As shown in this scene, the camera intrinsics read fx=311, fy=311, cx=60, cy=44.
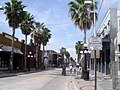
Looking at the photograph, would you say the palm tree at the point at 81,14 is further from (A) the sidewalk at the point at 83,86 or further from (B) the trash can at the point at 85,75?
(A) the sidewalk at the point at 83,86

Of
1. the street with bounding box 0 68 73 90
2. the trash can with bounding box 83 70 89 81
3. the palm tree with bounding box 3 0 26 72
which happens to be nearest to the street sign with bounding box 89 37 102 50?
the street with bounding box 0 68 73 90

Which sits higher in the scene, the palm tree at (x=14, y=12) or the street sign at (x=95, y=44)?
the palm tree at (x=14, y=12)

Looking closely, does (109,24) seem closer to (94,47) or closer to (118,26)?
(118,26)

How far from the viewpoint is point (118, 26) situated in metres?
41.2

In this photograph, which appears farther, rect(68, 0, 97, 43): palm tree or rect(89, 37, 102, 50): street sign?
rect(68, 0, 97, 43): palm tree

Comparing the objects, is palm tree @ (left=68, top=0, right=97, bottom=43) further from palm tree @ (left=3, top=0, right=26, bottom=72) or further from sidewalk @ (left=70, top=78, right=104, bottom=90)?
palm tree @ (left=3, top=0, right=26, bottom=72)

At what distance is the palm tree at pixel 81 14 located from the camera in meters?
37.3

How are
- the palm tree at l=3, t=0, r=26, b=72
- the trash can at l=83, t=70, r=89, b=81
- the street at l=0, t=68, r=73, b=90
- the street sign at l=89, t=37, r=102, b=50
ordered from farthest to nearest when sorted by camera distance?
the palm tree at l=3, t=0, r=26, b=72 → the trash can at l=83, t=70, r=89, b=81 → the street at l=0, t=68, r=73, b=90 → the street sign at l=89, t=37, r=102, b=50

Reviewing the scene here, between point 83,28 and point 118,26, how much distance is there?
227 inches

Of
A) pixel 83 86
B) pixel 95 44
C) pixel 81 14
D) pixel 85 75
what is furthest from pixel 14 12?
pixel 95 44

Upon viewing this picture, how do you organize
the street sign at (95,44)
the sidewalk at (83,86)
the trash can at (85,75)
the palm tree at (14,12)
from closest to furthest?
the street sign at (95,44)
the sidewalk at (83,86)
the trash can at (85,75)
the palm tree at (14,12)

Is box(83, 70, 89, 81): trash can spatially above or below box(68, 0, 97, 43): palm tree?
below

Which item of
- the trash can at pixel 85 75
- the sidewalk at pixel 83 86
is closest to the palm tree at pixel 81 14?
the trash can at pixel 85 75

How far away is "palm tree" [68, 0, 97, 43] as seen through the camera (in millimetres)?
37263
